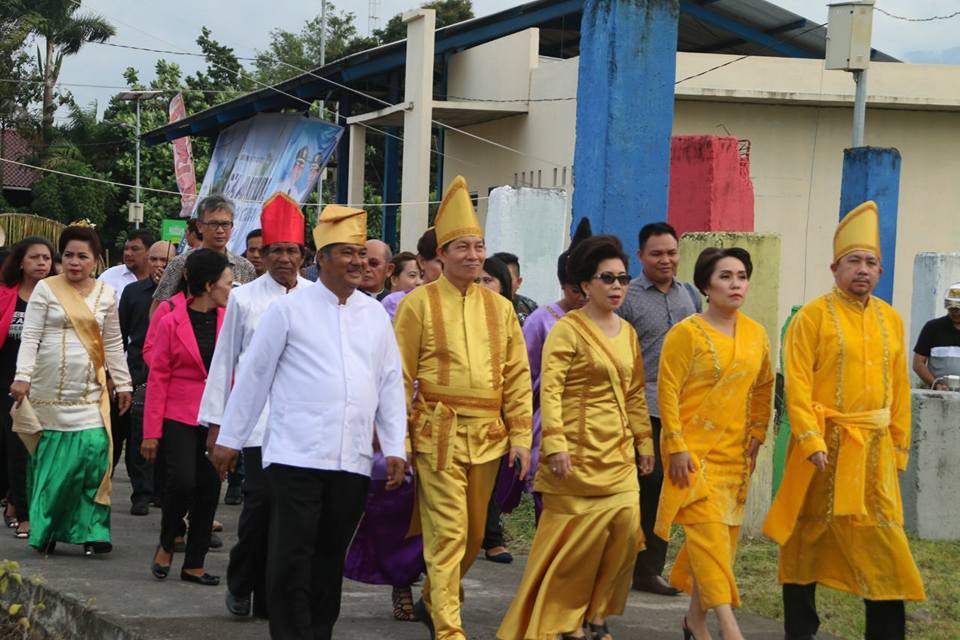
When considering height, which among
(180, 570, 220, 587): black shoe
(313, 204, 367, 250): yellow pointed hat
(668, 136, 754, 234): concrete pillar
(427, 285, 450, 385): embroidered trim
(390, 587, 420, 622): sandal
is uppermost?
(668, 136, 754, 234): concrete pillar

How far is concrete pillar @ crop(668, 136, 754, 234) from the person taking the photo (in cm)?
1256

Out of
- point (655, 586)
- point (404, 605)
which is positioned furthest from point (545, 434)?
point (655, 586)

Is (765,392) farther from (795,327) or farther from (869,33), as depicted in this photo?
(869,33)

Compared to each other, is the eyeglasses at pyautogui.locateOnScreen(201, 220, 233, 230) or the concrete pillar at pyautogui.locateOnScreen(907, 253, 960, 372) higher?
the eyeglasses at pyautogui.locateOnScreen(201, 220, 233, 230)

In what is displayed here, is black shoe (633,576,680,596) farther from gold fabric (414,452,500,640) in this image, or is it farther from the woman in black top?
the woman in black top

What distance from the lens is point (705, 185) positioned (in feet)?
41.5

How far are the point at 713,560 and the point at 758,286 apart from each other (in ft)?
9.89

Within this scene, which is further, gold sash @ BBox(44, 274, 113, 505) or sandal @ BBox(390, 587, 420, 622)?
gold sash @ BBox(44, 274, 113, 505)

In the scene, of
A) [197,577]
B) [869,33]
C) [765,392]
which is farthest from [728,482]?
[869,33]

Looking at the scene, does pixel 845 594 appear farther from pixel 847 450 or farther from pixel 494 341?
pixel 494 341

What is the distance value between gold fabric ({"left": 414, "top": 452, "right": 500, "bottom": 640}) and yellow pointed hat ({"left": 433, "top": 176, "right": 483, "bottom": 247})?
0.93m

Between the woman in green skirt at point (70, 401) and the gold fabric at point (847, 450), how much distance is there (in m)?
3.98

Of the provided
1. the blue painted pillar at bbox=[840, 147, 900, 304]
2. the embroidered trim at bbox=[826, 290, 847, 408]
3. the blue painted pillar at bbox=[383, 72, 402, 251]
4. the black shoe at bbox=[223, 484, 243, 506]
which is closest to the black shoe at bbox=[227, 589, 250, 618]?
the embroidered trim at bbox=[826, 290, 847, 408]

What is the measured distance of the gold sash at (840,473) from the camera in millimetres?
6020
